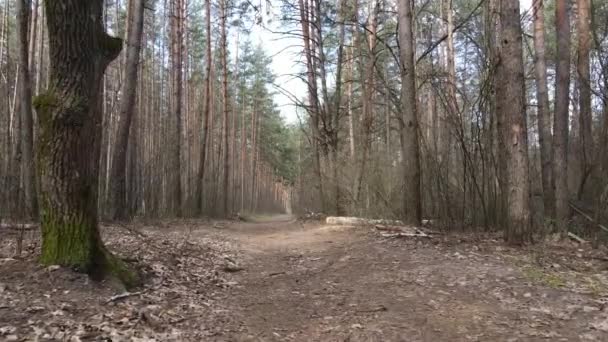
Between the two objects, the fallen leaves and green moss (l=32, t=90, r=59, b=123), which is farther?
green moss (l=32, t=90, r=59, b=123)

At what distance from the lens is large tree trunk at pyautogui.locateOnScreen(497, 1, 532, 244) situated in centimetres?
550

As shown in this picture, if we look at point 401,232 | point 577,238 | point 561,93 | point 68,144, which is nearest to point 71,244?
point 68,144

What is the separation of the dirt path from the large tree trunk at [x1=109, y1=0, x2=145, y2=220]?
173 inches

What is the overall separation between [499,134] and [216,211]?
41.7ft

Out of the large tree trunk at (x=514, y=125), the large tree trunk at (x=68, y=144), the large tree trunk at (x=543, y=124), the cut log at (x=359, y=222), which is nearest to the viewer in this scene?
the large tree trunk at (x=68, y=144)

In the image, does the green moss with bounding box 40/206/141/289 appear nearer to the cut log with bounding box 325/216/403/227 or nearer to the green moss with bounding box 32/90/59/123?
the green moss with bounding box 32/90/59/123

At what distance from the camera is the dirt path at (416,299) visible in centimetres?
323

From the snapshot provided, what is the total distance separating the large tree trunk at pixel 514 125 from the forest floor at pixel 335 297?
39 centimetres

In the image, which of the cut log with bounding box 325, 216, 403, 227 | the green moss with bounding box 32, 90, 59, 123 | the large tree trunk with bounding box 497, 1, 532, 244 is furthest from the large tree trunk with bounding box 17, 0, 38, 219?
the large tree trunk with bounding box 497, 1, 532, 244

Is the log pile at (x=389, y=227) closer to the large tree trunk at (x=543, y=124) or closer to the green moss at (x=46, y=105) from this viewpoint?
the large tree trunk at (x=543, y=124)

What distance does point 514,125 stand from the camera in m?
5.59

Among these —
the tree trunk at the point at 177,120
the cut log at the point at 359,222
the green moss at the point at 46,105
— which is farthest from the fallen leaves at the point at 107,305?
Answer: the tree trunk at the point at 177,120

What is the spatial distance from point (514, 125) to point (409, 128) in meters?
2.32

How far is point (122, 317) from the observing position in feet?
10.7
